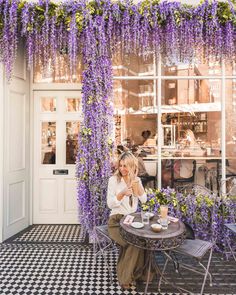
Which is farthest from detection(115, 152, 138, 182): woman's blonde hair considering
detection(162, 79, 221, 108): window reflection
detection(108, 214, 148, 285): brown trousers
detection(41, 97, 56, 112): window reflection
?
detection(41, 97, 56, 112): window reflection

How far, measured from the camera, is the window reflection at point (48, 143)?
5109 mm

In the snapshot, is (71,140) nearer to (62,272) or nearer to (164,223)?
(62,272)

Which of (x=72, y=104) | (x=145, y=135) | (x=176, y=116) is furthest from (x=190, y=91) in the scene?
(x=72, y=104)

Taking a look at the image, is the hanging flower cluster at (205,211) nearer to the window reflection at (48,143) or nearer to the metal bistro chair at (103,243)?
the metal bistro chair at (103,243)

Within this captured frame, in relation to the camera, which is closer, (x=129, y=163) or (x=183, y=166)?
(x=129, y=163)

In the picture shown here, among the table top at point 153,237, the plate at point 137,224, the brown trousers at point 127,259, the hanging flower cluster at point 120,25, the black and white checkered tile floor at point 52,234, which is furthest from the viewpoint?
the black and white checkered tile floor at point 52,234

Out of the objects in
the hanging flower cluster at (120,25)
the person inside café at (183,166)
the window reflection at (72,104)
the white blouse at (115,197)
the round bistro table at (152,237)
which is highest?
the hanging flower cluster at (120,25)

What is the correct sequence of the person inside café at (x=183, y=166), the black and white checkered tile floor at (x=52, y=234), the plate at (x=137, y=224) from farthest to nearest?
the person inside café at (x=183, y=166), the black and white checkered tile floor at (x=52, y=234), the plate at (x=137, y=224)

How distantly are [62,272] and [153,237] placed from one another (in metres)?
1.42

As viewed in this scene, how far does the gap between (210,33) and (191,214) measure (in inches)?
103

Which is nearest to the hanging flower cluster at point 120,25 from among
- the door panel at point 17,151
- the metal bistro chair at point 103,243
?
the door panel at point 17,151

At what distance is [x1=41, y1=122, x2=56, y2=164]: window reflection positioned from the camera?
5.11 m

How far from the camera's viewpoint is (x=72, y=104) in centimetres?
510

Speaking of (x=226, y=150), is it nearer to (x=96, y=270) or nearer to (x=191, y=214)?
(x=191, y=214)
